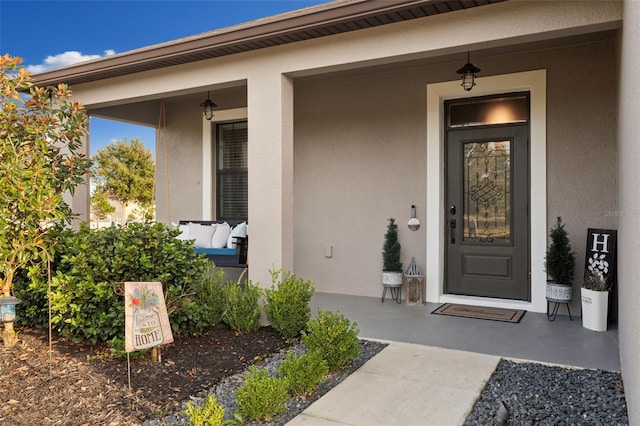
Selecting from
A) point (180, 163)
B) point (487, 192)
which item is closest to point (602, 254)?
point (487, 192)

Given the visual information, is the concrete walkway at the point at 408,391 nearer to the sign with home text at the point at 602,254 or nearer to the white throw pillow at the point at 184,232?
the sign with home text at the point at 602,254

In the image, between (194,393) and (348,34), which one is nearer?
(194,393)

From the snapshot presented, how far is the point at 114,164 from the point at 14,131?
18091mm

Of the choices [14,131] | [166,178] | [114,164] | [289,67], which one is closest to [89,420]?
[14,131]

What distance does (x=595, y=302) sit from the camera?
421 cm

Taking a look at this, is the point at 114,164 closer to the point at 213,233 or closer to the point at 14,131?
the point at 213,233

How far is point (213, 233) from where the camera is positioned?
6.37 metres

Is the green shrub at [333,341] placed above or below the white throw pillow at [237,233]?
below

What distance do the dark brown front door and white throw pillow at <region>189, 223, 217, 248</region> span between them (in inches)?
123

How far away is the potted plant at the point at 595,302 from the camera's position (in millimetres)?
4191

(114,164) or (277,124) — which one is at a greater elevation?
(114,164)

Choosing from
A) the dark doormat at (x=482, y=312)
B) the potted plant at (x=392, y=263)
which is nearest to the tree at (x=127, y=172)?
the potted plant at (x=392, y=263)

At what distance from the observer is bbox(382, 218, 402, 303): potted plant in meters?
5.54

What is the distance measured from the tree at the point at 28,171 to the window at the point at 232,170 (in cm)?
323
